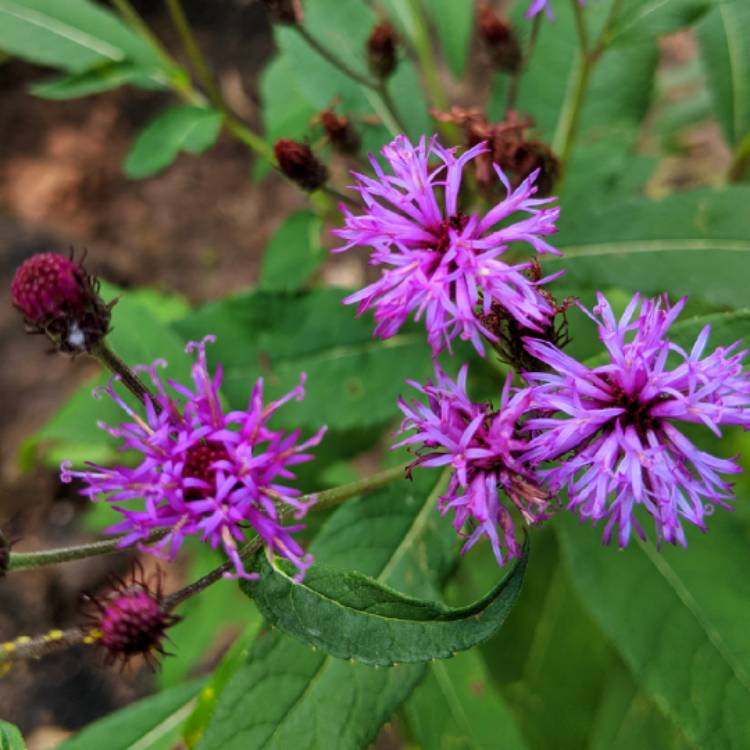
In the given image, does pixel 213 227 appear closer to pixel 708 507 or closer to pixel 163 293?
pixel 163 293

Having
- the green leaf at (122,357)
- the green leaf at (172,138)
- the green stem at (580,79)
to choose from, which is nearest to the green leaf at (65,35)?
the green leaf at (172,138)

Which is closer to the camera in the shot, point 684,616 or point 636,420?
point 636,420

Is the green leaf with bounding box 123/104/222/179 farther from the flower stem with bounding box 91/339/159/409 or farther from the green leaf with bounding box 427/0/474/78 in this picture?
the flower stem with bounding box 91/339/159/409

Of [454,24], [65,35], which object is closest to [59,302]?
[65,35]

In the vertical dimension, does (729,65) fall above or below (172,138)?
below

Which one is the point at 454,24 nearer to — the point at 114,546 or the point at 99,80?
the point at 99,80

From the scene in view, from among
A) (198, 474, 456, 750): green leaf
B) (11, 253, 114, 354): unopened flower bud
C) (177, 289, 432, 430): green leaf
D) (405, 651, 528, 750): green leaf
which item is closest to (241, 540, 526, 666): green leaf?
(198, 474, 456, 750): green leaf

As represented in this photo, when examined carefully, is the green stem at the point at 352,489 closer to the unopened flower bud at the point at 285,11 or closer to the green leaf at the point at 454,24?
the unopened flower bud at the point at 285,11

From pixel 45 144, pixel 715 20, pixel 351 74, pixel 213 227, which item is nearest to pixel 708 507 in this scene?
pixel 351 74
